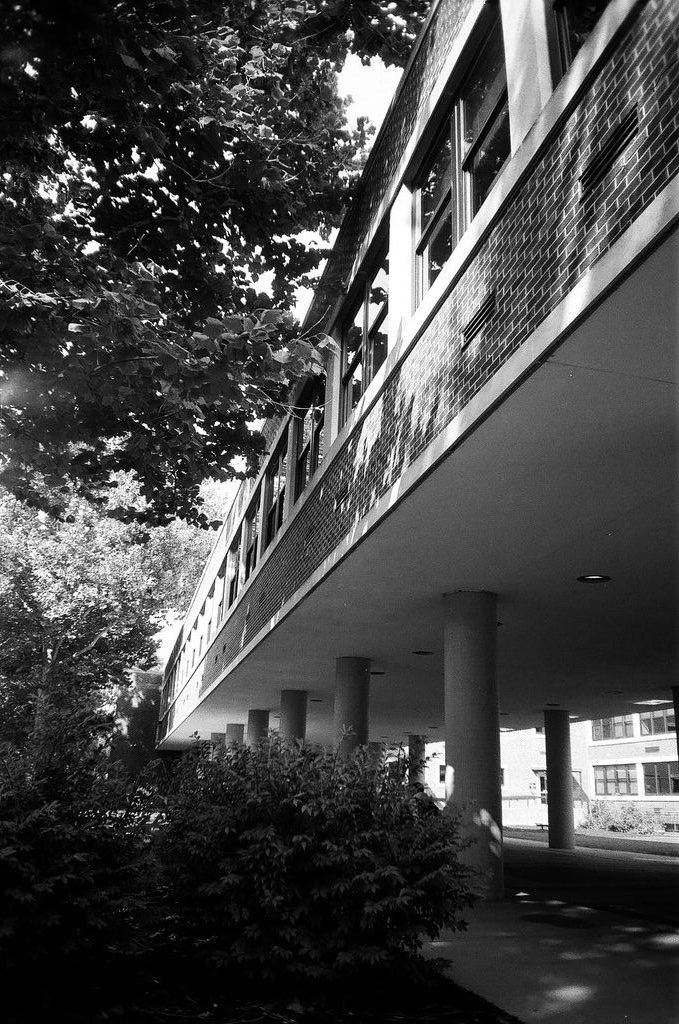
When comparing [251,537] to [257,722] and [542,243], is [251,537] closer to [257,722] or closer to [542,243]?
[257,722]

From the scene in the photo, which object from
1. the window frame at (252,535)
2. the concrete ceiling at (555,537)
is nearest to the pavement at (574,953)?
the concrete ceiling at (555,537)

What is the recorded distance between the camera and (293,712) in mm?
18984

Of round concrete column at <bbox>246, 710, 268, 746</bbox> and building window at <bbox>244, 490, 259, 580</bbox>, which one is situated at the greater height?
building window at <bbox>244, 490, 259, 580</bbox>

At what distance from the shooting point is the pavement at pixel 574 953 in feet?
16.5

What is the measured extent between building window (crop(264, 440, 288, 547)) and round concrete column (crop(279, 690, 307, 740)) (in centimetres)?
442

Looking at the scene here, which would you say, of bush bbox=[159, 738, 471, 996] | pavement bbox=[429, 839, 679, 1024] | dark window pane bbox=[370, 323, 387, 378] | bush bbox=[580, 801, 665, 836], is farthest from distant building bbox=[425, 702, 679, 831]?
bush bbox=[159, 738, 471, 996]

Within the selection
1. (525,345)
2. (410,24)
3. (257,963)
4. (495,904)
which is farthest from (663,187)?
(495,904)

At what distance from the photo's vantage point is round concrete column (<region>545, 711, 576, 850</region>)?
21.0m

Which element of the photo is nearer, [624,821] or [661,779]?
[624,821]

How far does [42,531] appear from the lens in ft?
99.7

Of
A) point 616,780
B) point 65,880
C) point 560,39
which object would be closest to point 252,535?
point 65,880

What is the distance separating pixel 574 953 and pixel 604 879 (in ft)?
23.1

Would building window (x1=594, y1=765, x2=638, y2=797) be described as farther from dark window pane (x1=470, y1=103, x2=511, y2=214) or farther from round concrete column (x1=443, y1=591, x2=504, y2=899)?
dark window pane (x1=470, y1=103, x2=511, y2=214)

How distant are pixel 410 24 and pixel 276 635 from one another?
28.3 feet
